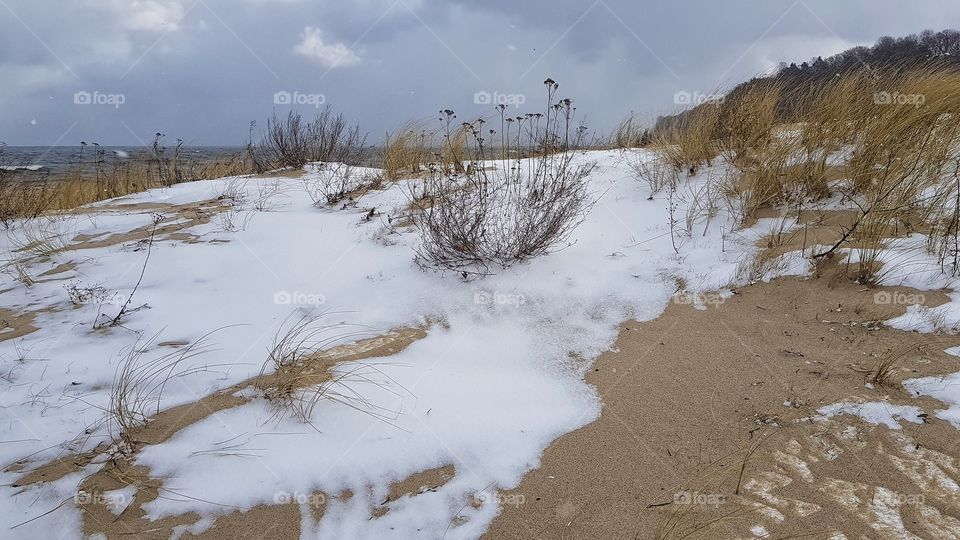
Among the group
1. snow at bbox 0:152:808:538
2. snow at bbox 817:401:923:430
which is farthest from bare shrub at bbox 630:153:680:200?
snow at bbox 817:401:923:430

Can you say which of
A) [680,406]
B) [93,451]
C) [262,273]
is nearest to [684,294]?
[680,406]

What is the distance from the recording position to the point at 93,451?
202 cm

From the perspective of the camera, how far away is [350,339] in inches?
117

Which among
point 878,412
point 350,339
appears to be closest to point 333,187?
point 350,339

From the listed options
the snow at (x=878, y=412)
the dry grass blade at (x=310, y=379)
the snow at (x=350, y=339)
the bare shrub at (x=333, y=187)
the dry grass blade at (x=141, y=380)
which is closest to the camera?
the snow at (x=350, y=339)

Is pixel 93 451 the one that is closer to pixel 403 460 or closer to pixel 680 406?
pixel 403 460

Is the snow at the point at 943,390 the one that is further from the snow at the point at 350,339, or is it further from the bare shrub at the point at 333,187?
the bare shrub at the point at 333,187

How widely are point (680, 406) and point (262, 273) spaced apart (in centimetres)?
291

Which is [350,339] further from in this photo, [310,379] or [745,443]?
[745,443]

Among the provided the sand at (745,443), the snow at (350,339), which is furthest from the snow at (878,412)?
the snow at (350,339)

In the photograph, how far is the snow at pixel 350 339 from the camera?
196 cm

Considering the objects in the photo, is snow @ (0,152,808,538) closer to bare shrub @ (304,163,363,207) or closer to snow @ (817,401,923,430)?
bare shrub @ (304,163,363,207)

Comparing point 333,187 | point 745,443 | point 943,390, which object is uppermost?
point 333,187

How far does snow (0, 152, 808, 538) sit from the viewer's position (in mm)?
1962
